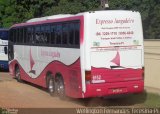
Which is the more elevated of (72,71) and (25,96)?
(72,71)

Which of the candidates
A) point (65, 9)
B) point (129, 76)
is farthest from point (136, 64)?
point (65, 9)

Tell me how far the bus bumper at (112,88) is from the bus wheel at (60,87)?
6.99 feet

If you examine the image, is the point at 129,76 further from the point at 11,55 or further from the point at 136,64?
the point at 11,55

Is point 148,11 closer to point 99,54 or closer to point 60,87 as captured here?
point 60,87

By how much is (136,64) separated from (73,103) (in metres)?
2.61

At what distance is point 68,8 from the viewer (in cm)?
2997

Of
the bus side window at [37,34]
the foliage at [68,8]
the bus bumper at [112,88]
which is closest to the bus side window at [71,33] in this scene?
the bus bumper at [112,88]

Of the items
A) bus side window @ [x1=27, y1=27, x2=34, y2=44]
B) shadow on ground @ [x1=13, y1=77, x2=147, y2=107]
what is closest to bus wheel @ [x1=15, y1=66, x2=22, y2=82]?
bus side window @ [x1=27, y1=27, x2=34, y2=44]

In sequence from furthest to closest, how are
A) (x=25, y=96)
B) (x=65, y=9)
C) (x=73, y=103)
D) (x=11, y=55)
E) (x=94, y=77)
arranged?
(x=65, y=9), (x=11, y=55), (x=25, y=96), (x=73, y=103), (x=94, y=77)

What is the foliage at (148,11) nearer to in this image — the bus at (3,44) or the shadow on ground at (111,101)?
the bus at (3,44)

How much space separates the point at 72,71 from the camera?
14.4 m

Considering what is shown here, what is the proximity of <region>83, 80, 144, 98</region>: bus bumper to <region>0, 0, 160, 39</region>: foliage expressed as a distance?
12.2 metres

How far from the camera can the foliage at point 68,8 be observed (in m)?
27.8

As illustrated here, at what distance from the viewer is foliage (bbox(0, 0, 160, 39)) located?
91.2ft
